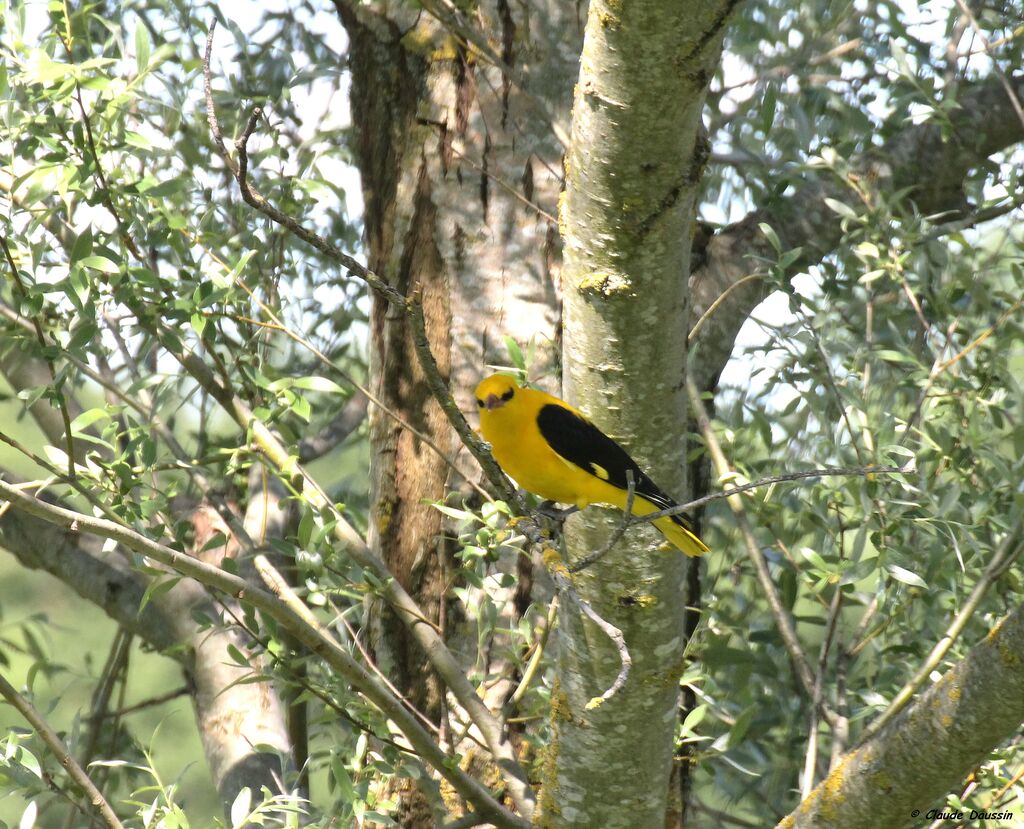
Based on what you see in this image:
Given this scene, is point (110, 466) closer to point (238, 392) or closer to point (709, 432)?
point (238, 392)

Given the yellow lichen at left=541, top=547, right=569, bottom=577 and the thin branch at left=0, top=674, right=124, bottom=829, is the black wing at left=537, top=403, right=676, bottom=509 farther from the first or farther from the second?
the thin branch at left=0, top=674, right=124, bottom=829

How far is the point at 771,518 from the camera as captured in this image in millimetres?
2963

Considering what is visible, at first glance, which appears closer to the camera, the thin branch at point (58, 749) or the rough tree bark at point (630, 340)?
the rough tree bark at point (630, 340)

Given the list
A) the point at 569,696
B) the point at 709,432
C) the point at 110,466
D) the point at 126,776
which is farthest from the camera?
the point at 126,776

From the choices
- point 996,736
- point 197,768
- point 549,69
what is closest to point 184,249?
point 549,69

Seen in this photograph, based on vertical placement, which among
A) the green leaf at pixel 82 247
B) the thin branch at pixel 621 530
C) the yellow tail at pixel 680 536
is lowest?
the thin branch at pixel 621 530

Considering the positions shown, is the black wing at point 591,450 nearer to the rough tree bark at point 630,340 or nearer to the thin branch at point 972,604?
the rough tree bark at point 630,340

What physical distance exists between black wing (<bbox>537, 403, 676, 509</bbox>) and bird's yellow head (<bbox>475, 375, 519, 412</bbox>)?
0.10 metres

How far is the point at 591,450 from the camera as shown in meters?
2.27

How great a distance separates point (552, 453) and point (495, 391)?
0.22 metres

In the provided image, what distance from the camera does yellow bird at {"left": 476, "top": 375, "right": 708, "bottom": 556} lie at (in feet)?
7.52

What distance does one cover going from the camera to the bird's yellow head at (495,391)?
278cm

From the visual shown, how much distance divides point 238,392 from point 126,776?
188 centimetres

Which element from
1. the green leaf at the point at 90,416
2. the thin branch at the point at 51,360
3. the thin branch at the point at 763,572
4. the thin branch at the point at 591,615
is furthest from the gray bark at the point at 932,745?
the green leaf at the point at 90,416
